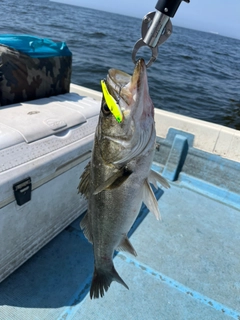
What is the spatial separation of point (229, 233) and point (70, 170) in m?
2.43

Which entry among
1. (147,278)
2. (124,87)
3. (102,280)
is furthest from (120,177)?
(147,278)

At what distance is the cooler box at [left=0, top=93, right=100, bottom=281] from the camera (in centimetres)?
236

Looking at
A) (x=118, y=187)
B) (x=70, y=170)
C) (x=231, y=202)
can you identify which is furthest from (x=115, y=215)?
(x=231, y=202)

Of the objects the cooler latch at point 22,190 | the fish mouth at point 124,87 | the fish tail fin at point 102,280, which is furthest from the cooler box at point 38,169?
the fish mouth at point 124,87

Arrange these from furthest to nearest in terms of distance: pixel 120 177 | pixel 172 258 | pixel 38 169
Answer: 1. pixel 172 258
2. pixel 38 169
3. pixel 120 177

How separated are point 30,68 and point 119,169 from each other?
2.05 m

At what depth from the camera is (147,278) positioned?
3.06 meters

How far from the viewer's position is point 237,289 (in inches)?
123

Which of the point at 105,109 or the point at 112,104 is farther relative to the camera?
the point at 105,109

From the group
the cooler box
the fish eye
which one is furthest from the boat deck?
the fish eye

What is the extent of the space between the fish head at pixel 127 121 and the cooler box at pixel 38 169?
975 mm

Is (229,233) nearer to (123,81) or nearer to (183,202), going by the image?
(183,202)

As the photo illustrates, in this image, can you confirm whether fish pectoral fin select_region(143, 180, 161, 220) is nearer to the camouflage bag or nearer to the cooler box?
the cooler box

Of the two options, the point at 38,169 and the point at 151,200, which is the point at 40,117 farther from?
the point at 151,200
